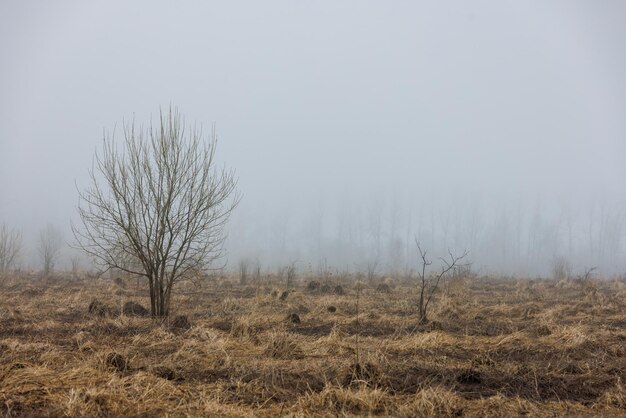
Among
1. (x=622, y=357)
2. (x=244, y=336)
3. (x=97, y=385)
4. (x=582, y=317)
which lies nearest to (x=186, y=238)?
(x=244, y=336)

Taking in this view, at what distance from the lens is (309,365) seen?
558cm

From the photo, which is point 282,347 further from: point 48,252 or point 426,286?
point 48,252

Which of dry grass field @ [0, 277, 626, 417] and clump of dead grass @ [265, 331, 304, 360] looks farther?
clump of dead grass @ [265, 331, 304, 360]

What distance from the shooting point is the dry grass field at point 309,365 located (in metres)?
4.05

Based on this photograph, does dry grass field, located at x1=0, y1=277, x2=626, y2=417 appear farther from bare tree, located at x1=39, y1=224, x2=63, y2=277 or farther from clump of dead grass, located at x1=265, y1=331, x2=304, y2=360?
bare tree, located at x1=39, y1=224, x2=63, y2=277

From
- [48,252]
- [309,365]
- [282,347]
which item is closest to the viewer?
[309,365]

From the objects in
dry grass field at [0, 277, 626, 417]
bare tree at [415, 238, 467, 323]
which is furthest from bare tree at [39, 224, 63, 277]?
bare tree at [415, 238, 467, 323]

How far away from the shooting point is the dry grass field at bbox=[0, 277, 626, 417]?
4051mm

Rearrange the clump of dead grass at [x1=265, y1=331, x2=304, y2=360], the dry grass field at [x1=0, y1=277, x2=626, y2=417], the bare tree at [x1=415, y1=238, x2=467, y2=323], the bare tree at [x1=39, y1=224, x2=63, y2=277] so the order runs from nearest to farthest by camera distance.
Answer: the dry grass field at [x1=0, y1=277, x2=626, y2=417]
the clump of dead grass at [x1=265, y1=331, x2=304, y2=360]
the bare tree at [x1=415, y1=238, x2=467, y2=323]
the bare tree at [x1=39, y1=224, x2=63, y2=277]

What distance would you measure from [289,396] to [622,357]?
5.30 meters

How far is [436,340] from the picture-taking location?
7.00 meters

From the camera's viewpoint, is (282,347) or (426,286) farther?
(426,286)

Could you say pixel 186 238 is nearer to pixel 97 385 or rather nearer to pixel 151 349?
pixel 151 349

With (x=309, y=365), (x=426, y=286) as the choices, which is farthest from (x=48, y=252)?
(x=309, y=365)
